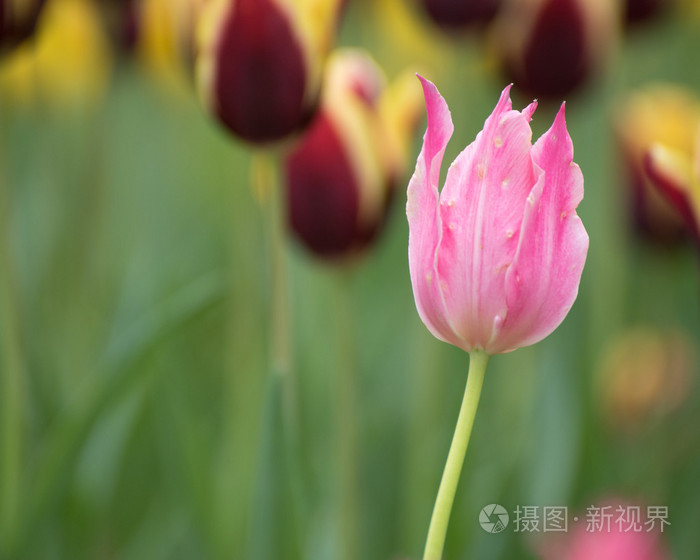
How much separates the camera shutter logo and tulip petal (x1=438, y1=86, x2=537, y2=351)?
279 millimetres

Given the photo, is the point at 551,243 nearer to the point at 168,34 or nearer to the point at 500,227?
the point at 500,227

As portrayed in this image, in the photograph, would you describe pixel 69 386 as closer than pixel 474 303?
No

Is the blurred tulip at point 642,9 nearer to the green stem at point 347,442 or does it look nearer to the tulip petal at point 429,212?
the green stem at point 347,442

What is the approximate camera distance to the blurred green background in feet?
2.14

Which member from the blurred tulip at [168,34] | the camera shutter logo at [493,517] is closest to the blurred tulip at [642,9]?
the blurred tulip at [168,34]

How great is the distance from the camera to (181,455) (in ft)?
2.33

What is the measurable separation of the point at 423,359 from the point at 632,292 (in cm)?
70

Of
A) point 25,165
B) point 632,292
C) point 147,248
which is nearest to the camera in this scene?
point 147,248

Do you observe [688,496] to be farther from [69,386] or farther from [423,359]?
[69,386]

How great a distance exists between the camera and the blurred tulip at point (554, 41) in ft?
2.77

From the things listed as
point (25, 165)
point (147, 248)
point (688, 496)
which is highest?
point (25, 165)

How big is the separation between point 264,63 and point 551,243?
0.32 metres

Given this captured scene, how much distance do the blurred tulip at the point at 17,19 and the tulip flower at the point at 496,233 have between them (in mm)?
380

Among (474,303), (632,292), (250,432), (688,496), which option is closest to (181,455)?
(250,432)
